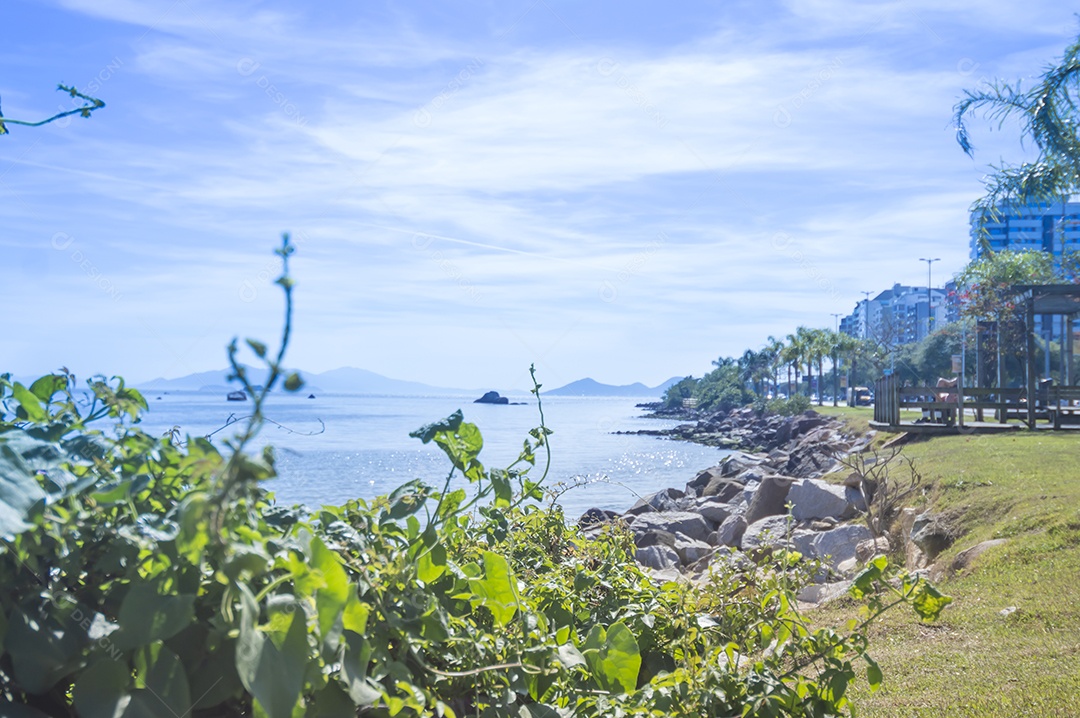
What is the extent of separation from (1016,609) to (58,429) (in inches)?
279

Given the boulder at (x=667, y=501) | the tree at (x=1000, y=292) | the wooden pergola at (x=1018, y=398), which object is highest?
the tree at (x=1000, y=292)

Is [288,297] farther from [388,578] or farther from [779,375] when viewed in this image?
[779,375]

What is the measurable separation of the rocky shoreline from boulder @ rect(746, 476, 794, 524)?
0.02m

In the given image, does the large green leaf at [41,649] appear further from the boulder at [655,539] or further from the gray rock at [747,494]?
the gray rock at [747,494]

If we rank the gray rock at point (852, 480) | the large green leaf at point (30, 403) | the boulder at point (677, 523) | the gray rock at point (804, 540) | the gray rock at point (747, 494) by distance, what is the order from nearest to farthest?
the large green leaf at point (30, 403) → the gray rock at point (804, 540) → the gray rock at point (852, 480) → the boulder at point (677, 523) → the gray rock at point (747, 494)

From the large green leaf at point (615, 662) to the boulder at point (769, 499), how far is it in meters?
14.9

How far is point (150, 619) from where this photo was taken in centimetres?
88

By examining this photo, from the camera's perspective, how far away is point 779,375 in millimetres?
110750

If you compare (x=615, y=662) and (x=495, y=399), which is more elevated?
(x=615, y=662)

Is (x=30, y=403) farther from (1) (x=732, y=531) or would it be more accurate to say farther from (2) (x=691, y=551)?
(1) (x=732, y=531)

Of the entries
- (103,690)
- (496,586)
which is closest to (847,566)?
(496,586)

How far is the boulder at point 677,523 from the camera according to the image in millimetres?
15977

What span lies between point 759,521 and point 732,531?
4.34 feet

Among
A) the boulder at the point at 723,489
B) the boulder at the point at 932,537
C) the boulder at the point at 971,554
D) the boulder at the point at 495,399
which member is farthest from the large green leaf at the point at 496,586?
the boulder at the point at 495,399
